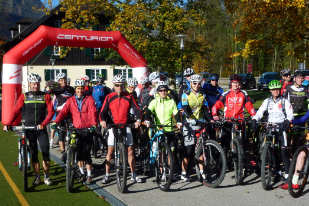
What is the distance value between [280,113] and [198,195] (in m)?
2.17

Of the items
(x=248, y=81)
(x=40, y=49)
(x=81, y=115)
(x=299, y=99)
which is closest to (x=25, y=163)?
(x=81, y=115)

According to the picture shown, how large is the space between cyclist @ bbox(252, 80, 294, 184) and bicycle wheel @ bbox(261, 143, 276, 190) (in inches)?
14.1

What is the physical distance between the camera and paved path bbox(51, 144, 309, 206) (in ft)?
18.6

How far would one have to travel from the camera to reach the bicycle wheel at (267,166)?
19.7 feet

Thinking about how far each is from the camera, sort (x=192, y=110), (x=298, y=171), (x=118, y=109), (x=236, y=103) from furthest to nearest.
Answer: (x=236, y=103) < (x=192, y=110) < (x=118, y=109) < (x=298, y=171)

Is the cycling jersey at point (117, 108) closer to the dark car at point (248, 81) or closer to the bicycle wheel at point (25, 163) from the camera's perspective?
the bicycle wheel at point (25, 163)

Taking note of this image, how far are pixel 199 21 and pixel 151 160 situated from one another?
14.0 metres

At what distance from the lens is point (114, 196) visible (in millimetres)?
6074

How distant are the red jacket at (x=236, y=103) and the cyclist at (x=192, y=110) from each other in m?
0.62

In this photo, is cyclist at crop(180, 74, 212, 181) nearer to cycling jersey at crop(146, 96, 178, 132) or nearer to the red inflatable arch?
cycling jersey at crop(146, 96, 178, 132)

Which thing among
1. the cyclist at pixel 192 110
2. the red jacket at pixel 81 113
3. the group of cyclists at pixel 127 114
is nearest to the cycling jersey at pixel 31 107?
the group of cyclists at pixel 127 114

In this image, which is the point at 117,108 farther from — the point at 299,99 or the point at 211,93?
the point at 299,99

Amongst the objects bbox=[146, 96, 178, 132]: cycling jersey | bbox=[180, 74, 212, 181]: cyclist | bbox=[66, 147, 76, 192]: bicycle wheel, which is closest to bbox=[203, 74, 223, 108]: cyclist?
bbox=[180, 74, 212, 181]: cyclist

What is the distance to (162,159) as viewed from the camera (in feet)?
21.2
